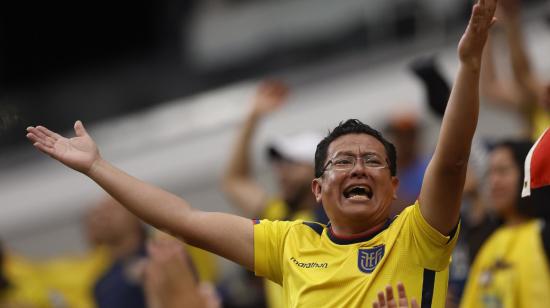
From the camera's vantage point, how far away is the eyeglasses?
4922mm

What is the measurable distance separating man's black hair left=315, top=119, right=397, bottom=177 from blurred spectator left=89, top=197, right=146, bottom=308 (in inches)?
100

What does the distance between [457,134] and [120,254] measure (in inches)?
155

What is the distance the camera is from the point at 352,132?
5031mm

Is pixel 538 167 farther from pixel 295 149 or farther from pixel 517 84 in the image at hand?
pixel 295 149

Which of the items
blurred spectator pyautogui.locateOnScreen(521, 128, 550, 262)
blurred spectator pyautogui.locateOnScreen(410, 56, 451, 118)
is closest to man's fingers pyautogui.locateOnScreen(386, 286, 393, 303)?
blurred spectator pyautogui.locateOnScreen(521, 128, 550, 262)

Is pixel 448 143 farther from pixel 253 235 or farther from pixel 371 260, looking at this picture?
pixel 253 235

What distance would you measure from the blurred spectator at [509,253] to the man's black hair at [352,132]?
4.55ft

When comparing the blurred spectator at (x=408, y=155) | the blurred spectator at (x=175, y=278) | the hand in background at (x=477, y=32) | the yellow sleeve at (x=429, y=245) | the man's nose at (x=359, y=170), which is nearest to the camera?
the hand in background at (x=477, y=32)

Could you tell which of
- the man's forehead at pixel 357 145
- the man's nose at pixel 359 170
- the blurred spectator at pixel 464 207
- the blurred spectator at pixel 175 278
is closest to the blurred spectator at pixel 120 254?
the blurred spectator at pixel 464 207

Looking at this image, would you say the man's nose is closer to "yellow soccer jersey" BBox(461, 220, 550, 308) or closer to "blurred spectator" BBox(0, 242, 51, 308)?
"yellow soccer jersey" BBox(461, 220, 550, 308)

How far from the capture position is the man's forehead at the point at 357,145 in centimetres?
495

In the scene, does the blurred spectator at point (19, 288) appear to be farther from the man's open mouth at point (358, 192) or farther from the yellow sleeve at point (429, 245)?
the yellow sleeve at point (429, 245)

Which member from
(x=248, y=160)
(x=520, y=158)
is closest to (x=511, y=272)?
(x=520, y=158)

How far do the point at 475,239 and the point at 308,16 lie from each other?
5.72 m
